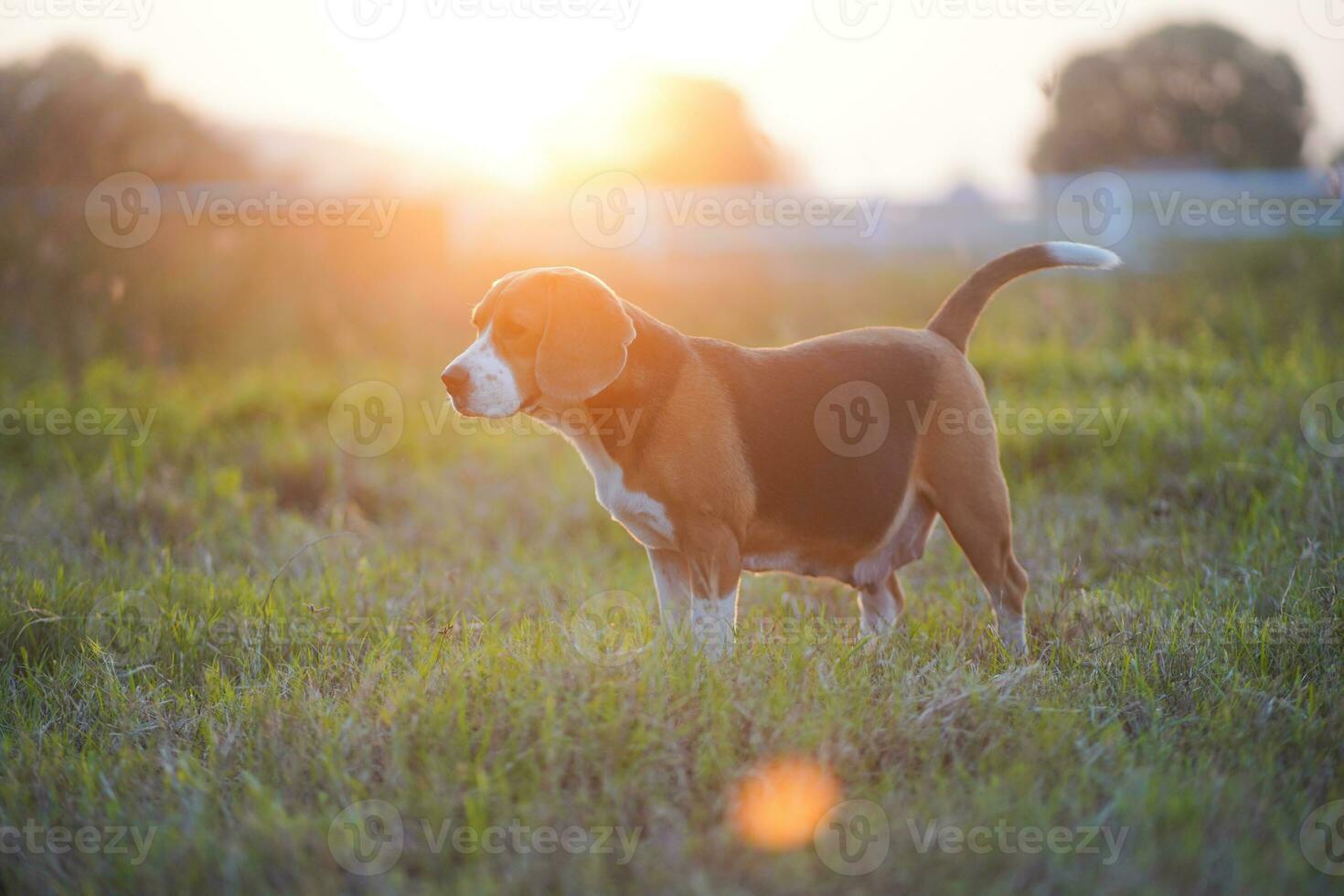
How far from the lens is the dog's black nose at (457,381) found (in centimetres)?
347

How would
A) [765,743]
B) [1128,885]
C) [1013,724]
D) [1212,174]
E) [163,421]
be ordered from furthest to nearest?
1. [1212,174]
2. [163,421]
3. [1013,724]
4. [765,743]
5. [1128,885]

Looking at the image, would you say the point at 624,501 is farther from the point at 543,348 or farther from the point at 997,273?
the point at 997,273

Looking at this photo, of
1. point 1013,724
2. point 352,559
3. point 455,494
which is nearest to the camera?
point 1013,724

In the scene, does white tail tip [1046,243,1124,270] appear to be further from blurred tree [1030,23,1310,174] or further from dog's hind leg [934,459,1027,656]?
blurred tree [1030,23,1310,174]

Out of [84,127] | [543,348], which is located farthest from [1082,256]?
[84,127]

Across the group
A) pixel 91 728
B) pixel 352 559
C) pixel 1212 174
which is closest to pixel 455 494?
pixel 352 559

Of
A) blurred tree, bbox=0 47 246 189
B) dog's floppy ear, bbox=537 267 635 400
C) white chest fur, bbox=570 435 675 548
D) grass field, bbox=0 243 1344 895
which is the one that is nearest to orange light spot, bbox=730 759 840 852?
grass field, bbox=0 243 1344 895

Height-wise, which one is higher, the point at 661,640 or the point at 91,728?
the point at 661,640

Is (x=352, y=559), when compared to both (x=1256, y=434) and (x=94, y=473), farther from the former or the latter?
(x=1256, y=434)

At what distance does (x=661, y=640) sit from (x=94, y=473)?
479 cm

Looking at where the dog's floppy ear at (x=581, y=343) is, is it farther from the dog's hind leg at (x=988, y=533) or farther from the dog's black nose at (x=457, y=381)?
the dog's hind leg at (x=988, y=533)

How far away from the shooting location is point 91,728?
3377mm

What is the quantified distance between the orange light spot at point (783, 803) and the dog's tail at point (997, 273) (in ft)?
7.21

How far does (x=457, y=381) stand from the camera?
3486 mm
